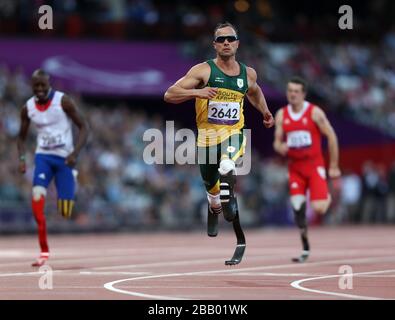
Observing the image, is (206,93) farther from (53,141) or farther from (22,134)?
(22,134)

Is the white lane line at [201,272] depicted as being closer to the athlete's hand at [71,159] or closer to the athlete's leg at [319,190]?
the athlete's leg at [319,190]

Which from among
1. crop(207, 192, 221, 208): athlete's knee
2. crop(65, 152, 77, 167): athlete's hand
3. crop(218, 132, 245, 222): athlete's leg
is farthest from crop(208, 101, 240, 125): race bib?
crop(65, 152, 77, 167): athlete's hand

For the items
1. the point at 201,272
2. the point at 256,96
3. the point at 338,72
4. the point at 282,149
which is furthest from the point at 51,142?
the point at 338,72

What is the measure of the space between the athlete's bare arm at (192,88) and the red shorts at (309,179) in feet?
15.4

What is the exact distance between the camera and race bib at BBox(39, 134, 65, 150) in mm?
16812

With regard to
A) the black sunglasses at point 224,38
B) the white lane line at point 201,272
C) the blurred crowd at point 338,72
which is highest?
the blurred crowd at point 338,72

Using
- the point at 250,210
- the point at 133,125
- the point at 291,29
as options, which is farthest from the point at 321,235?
the point at 291,29

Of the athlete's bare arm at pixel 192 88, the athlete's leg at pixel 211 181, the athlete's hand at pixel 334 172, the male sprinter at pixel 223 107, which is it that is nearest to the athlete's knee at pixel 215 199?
the athlete's leg at pixel 211 181

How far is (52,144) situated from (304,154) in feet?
13.7

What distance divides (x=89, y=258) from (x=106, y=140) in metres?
12.5

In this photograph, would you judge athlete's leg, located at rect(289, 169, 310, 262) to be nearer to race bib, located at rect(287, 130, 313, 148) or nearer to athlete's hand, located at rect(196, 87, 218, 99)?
race bib, located at rect(287, 130, 313, 148)

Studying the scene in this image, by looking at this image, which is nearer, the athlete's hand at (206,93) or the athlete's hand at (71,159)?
the athlete's hand at (206,93)

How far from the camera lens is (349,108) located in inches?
1483

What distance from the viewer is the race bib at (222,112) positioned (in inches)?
563
